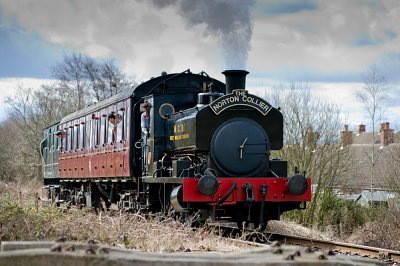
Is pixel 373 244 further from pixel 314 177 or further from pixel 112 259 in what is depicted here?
pixel 112 259

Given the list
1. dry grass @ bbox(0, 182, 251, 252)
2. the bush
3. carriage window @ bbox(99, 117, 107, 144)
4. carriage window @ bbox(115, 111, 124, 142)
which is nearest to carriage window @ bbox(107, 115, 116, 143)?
carriage window @ bbox(115, 111, 124, 142)

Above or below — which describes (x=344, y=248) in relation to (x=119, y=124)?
below

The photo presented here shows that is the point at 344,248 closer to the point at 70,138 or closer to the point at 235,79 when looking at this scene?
the point at 235,79

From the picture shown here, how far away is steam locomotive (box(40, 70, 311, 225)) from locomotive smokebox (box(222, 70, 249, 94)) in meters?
0.02

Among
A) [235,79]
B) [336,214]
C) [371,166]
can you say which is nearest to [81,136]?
[235,79]

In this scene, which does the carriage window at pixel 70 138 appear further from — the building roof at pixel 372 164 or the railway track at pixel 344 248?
the railway track at pixel 344 248

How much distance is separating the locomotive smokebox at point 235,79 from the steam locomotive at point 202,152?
2cm

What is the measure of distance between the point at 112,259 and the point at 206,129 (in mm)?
9538

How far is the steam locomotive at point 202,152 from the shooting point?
13.2 meters

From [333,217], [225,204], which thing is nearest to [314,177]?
[333,217]

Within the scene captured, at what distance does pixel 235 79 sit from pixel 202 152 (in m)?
1.74

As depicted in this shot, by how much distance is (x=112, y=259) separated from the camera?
4.26m

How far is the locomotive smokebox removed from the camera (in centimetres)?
1404

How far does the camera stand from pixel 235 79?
14.1 metres
